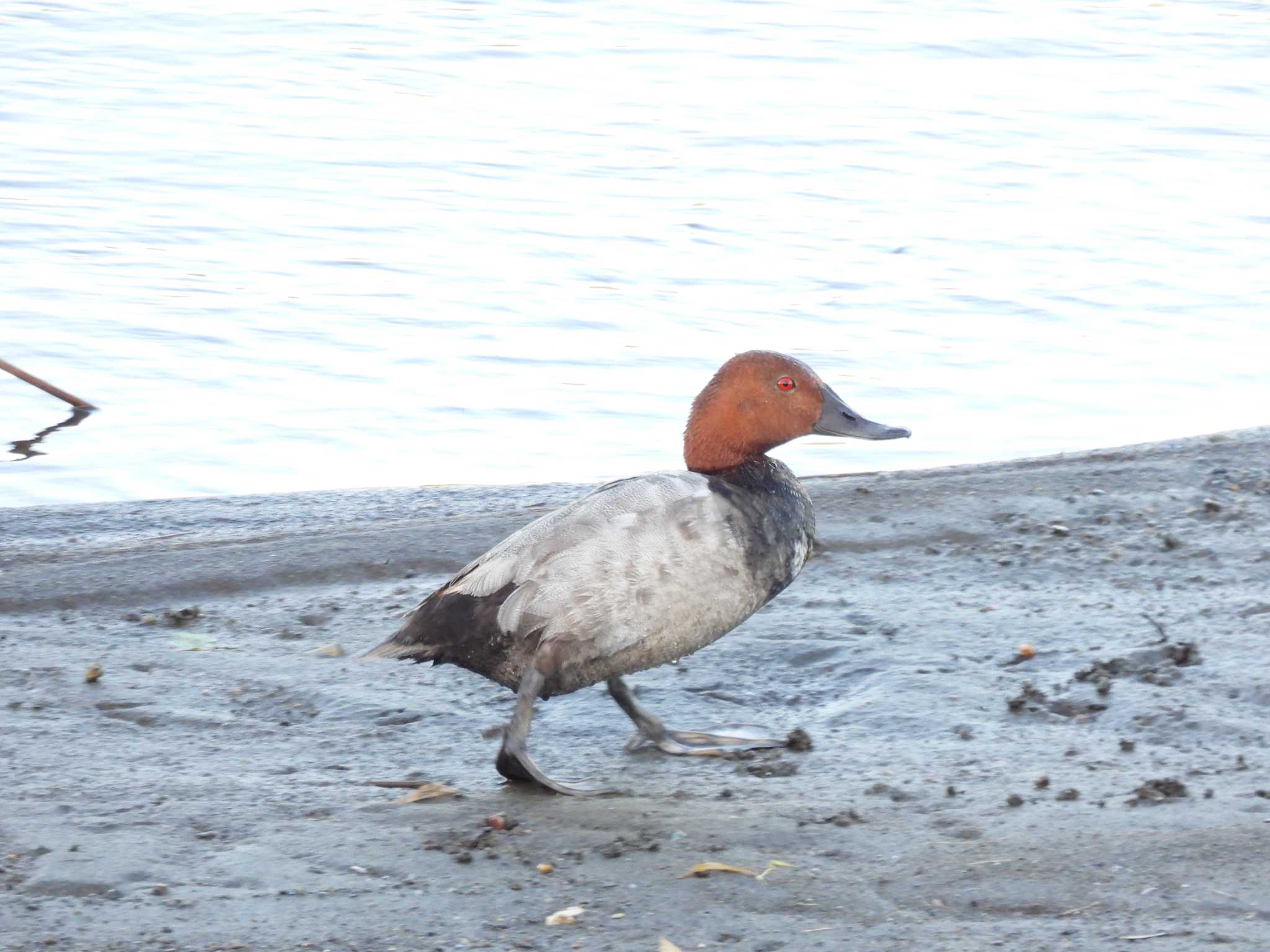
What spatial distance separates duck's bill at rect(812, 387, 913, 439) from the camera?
14.1 ft

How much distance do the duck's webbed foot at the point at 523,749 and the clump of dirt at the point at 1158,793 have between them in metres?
1.13

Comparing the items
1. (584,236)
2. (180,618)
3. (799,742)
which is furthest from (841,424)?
(584,236)

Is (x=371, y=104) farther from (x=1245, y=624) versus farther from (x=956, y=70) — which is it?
(x=1245, y=624)

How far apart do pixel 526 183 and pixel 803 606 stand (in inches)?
286

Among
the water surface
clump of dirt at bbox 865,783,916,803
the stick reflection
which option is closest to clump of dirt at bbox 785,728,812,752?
clump of dirt at bbox 865,783,916,803

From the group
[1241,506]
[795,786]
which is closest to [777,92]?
[1241,506]

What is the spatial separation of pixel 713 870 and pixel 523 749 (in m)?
0.61

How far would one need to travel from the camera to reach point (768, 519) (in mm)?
4008

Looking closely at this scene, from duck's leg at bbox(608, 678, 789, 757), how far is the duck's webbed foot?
31 centimetres

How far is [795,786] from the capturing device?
3.91 m

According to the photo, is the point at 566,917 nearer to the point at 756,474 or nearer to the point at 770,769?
the point at 770,769

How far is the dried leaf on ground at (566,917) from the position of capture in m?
3.26

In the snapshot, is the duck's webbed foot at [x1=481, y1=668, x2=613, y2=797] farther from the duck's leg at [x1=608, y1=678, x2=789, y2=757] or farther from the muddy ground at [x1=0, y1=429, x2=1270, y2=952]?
the duck's leg at [x1=608, y1=678, x2=789, y2=757]

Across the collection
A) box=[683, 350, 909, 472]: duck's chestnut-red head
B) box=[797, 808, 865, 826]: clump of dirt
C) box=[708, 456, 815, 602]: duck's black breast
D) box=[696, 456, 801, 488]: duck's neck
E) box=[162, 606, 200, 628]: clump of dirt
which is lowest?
box=[797, 808, 865, 826]: clump of dirt
